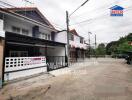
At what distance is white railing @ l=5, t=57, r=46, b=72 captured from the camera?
777 centimetres

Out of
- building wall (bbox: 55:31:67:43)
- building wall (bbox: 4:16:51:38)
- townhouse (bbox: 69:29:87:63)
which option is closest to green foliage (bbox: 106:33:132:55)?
townhouse (bbox: 69:29:87:63)

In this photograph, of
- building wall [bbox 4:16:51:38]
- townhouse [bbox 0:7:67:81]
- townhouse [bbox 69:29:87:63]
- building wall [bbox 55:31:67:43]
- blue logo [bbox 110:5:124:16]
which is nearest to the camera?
townhouse [bbox 0:7:67:81]

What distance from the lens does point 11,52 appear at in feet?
38.9

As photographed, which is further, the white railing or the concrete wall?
the concrete wall

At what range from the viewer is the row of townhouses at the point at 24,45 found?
25.3 ft

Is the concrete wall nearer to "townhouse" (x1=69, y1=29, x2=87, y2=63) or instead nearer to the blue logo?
"townhouse" (x1=69, y1=29, x2=87, y2=63)

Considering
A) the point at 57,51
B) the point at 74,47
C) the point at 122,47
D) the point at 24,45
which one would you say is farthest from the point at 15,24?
the point at 122,47

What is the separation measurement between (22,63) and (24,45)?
342 cm

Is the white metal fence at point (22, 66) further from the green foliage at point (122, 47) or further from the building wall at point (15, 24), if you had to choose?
the green foliage at point (122, 47)

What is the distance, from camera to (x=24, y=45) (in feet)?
38.6

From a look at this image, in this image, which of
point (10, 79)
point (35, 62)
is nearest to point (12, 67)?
point (10, 79)

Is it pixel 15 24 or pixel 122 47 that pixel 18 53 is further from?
pixel 122 47

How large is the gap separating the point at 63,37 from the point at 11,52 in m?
8.72

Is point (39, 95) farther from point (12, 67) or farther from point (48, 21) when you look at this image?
point (48, 21)
